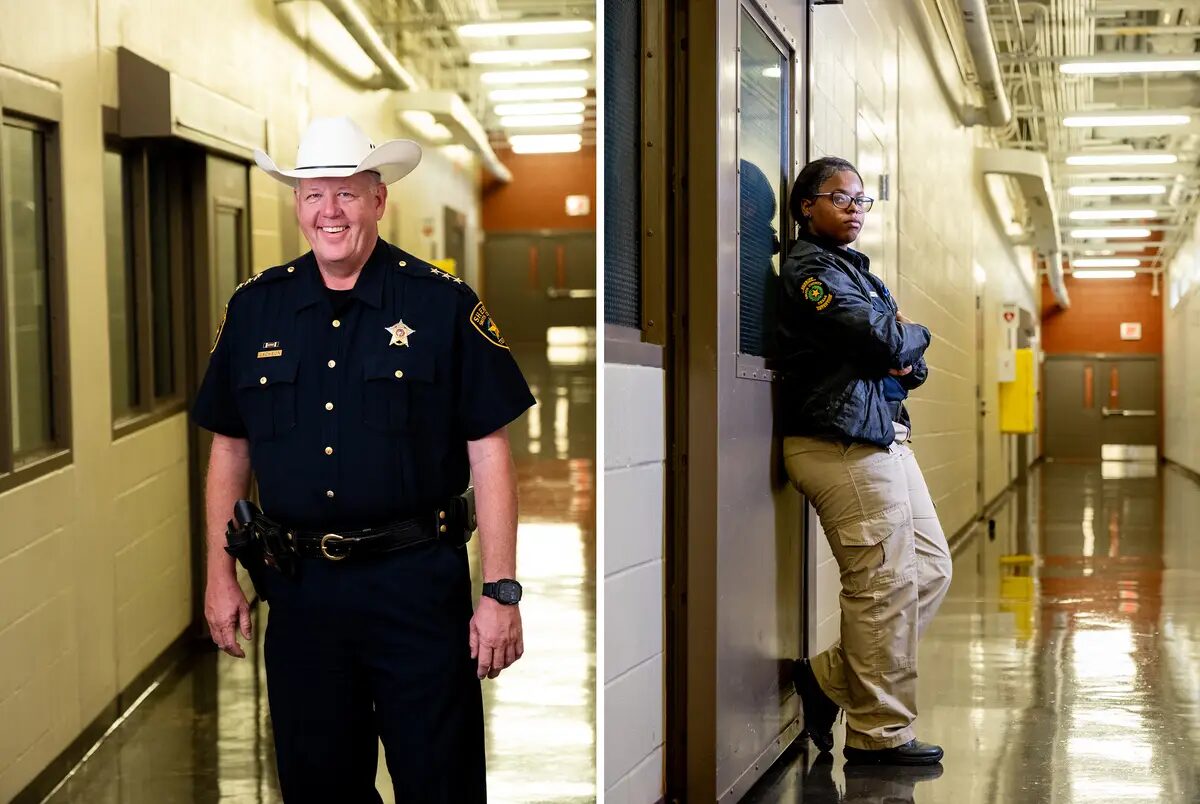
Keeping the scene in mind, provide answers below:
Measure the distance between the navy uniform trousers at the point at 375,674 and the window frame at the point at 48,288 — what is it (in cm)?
86

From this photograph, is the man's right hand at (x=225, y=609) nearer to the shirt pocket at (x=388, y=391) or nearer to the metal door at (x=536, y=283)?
the shirt pocket at (x=388, y=391)

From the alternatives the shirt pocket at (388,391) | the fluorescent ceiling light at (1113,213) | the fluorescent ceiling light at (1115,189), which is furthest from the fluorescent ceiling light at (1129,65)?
the fluorescent ceiling light at (1113,213)

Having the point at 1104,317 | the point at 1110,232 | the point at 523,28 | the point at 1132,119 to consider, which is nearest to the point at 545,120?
the point at 523,28

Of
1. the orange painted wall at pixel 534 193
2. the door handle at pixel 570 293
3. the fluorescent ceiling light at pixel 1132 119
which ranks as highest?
the fluorescent ceiling light at pixel 1132 119

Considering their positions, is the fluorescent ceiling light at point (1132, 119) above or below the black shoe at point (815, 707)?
above

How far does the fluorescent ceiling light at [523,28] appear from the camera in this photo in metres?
6.80

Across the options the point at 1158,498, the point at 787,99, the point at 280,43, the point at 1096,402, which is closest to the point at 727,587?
the point at 787,99

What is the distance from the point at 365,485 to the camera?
223 centimetres

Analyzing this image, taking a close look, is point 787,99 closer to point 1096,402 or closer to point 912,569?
point 912,569

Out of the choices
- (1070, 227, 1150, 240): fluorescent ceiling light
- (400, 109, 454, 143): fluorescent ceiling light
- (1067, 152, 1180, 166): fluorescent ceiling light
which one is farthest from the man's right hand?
(1070, 227, 1150, 240): fluorescent ceiling light

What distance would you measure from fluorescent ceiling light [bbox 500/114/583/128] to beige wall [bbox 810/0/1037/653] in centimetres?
80

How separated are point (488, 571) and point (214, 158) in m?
2.00

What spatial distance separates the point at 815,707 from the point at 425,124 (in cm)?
312

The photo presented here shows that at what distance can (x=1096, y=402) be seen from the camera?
25.6m
